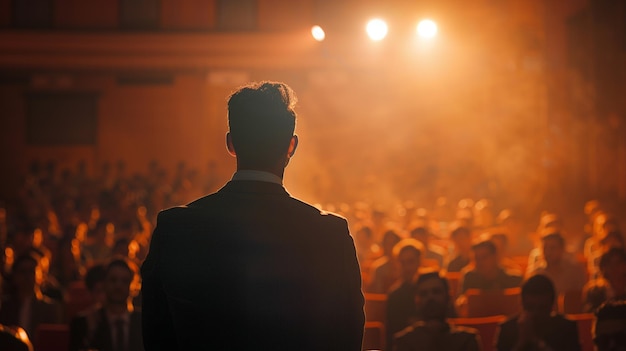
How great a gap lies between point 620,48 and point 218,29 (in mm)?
13385

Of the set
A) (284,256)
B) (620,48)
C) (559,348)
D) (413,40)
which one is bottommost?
(559,348)

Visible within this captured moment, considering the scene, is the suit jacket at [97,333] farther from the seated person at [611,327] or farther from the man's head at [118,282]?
the seated person at [611,327]

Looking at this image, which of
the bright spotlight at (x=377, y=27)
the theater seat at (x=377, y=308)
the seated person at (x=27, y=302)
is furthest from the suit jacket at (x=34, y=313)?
the bright spotlight at (x=377, y=27)

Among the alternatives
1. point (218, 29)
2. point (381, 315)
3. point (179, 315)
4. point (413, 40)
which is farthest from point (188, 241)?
point (218, 29)

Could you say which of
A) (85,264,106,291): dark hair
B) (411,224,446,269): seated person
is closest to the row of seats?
(85,264,106,291): dark hair

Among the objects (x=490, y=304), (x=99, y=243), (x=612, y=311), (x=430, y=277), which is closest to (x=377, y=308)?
(x=490, y=304)

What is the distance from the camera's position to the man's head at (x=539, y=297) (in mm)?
6109

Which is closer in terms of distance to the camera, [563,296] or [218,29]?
[563,296]

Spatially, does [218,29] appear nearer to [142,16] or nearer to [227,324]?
[142,16]

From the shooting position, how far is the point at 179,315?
8.34 feet

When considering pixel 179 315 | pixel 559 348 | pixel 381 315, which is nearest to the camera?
pixel 179 315

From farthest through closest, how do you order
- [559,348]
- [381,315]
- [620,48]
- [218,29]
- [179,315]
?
1. [218,29]
2. [620,48]
3. [381,315]
4. [559,348]
5. [179,315]

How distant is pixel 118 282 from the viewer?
21.9 ft

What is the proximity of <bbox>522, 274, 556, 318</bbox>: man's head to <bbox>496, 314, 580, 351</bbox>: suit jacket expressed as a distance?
0.24 ft
